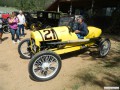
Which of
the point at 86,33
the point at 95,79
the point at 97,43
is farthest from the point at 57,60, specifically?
the point at 97,43

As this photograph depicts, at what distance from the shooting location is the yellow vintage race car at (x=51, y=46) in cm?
554

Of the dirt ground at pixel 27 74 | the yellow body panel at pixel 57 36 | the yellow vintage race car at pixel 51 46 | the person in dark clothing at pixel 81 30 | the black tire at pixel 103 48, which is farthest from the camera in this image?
the black tire at pixel 103 48

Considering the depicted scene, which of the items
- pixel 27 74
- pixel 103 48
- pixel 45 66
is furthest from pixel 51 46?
pixel 103 48

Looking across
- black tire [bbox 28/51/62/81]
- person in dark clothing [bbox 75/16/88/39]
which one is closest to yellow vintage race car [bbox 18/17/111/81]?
black tire [bbox 28/51/62/81]

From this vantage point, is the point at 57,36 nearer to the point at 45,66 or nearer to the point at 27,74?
the point at 45,66

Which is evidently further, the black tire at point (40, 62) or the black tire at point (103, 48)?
the black tire at point (103, 48)

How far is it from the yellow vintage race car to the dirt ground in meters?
0.28

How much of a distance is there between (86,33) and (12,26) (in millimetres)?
4578

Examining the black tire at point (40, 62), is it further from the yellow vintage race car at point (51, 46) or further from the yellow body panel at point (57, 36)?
the yellow body panel at point (57, 36)

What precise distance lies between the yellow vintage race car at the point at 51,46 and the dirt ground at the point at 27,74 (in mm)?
282

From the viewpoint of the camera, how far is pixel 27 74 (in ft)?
20.0

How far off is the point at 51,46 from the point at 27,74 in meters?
1.29

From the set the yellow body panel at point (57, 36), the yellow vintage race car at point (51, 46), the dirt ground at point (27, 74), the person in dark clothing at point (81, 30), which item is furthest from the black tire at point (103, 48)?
the yellow body panel at point (57, 36)

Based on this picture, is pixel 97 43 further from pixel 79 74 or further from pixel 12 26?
pixel 12 26
